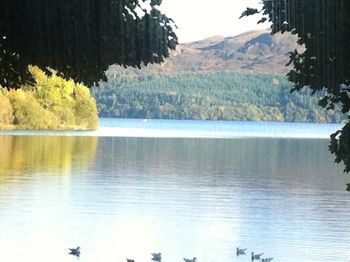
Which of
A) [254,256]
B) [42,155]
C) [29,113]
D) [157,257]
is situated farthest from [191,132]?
[157,257]

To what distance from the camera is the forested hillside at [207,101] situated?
185125 mm

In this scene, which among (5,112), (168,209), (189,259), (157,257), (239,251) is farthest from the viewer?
(5,112)

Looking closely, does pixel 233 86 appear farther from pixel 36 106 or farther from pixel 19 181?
pixel 19 181

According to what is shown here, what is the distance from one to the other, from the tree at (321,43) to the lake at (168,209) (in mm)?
8522

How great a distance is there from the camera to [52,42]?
8484 mm

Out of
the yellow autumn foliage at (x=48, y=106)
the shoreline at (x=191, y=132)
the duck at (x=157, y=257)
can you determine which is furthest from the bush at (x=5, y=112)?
the duck at (x=157, y=257)

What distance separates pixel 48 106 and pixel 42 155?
34.5 m

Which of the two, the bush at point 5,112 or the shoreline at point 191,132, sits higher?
the bush at point 5,112

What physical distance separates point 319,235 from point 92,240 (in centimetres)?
542

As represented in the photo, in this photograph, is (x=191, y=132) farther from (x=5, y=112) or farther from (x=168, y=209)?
(x=168, y=209)

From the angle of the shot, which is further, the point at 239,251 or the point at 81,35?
the point at 239,251

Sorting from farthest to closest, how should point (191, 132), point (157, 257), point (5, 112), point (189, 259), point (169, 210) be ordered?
point (191, 132) < point (5, 112) < point (169, 210) < point (189, 259) < point (157, 257)

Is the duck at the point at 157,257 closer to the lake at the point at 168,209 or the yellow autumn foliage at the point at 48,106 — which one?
the lake at the point at 168,209

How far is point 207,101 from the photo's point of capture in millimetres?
189500
